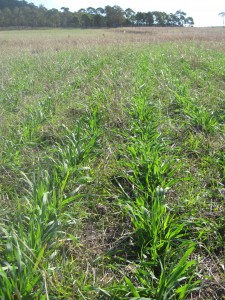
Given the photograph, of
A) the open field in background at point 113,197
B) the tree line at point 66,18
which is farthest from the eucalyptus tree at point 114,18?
the open field in background at point 113,197

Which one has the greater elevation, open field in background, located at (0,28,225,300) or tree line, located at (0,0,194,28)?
tree line, located at (0,0,194,28)

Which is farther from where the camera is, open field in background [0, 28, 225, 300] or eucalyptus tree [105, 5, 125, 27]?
eucalyptus tree [105, 5, 125, 27]

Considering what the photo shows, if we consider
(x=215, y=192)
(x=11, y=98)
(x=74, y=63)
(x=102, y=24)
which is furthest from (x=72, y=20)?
(x=215, y=192)

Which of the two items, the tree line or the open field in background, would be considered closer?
the open field in background

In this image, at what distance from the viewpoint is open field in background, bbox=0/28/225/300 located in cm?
141

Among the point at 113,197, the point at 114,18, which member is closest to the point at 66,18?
the point at 114,18

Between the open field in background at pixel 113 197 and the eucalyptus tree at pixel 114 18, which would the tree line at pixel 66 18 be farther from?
the open field in background at pixel 113 197

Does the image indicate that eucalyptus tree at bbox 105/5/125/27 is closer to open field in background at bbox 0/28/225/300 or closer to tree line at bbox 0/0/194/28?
tree line at bbox 0/0/194/28

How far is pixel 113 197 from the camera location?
2174 millimetres

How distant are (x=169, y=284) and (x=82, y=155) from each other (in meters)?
1.56

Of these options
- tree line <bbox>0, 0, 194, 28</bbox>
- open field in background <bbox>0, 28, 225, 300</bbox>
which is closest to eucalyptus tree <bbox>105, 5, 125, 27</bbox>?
tree line <bbox>0, 0, 194, 28</bbox>

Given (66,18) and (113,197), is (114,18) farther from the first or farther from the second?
(113,197)

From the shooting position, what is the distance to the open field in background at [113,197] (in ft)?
4.63

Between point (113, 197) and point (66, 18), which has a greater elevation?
point (66, 18)
